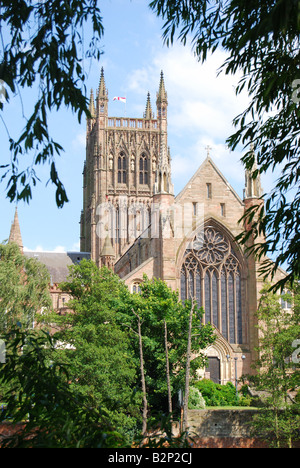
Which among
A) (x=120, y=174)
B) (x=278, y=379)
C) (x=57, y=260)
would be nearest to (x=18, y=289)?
(x=278, y=379)

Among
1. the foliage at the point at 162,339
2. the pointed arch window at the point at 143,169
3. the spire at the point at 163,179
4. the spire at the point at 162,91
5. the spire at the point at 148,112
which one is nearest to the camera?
the foliage at the point at 162,339

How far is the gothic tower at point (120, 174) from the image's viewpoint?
79.4 m

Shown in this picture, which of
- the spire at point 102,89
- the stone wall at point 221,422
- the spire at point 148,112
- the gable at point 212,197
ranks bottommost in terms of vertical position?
the stone wall at point 221,422

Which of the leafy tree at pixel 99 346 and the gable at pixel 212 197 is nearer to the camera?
the leafy tree at pixel 99 346

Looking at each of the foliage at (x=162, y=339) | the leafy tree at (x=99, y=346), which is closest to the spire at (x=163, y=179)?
the leafy tree at (x=99, y=346)

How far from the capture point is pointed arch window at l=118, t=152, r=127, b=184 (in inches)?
3238

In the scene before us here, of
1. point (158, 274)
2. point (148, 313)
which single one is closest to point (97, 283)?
point (148, 313)

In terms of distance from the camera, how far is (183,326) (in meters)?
34.8

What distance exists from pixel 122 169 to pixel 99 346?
173 feet

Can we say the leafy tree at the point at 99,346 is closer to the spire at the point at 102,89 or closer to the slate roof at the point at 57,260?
the slate roof at the point at 57,260

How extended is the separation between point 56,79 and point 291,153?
3953 mm

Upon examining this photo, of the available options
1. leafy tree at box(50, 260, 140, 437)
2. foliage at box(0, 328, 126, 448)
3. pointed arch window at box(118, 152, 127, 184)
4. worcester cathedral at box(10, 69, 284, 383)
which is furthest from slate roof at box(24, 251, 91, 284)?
foliage at box(0, 328, 126, 448)

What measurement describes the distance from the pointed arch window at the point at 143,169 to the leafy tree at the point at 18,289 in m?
38.0
